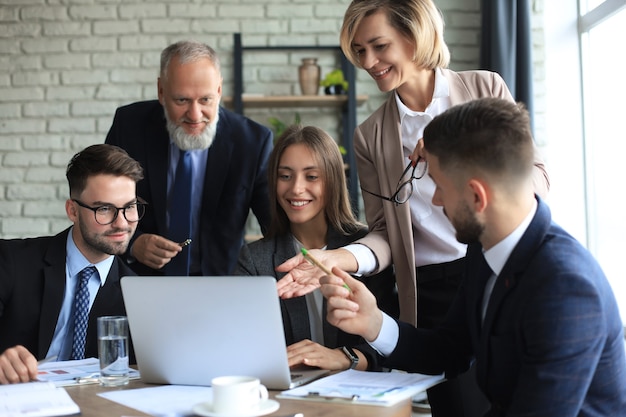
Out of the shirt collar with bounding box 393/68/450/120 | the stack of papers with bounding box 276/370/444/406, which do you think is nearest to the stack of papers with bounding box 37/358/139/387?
the stack of papers with bounding box 276/370/444/406

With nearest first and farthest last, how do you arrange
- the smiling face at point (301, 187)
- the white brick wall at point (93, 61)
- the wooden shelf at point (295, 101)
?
1. the smiling face at point (301, 187)
2. the wooden shelf at point (295, 101)
3. the white brick wall at point (93, 61)

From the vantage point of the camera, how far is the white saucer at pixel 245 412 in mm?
1259

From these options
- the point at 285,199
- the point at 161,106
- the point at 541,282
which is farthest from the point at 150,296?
the point at 161,106

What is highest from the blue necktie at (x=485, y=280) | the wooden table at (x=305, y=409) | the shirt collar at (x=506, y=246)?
the shirt collar at (x=506, y=246)

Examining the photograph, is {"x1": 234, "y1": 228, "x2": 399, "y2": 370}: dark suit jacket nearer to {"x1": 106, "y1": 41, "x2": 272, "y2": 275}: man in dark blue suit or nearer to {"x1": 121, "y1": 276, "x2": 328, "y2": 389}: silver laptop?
{"x1": 106, "y1": 41, "x2": 272, "y2": 275}: man in dark blue suit

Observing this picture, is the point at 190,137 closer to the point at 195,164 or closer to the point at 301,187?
the point at 195,164

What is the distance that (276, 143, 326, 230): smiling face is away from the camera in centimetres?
235

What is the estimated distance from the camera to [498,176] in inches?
53.4

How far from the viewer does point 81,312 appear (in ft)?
6.57

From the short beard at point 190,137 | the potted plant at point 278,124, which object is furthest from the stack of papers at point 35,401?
the potted plant at point 278,124

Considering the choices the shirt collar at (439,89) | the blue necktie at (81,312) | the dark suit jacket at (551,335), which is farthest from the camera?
the shirt collar at (439,89)

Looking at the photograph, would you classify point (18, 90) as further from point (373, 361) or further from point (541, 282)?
point (541, 282)

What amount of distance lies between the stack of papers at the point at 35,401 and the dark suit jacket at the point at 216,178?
1.11 metres

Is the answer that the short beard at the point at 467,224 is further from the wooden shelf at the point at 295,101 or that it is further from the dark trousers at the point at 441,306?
the wooden shelf at the point at 295,101
